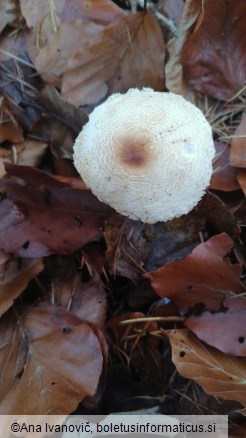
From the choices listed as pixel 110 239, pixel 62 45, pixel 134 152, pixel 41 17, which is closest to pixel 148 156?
pixel 134 152

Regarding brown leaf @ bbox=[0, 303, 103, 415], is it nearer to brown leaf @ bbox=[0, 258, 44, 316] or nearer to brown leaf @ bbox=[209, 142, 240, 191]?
brown leaf @ bbox=[0, 258, 44, 316]

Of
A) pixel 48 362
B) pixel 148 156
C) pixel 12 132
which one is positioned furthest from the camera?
pixel 12 132

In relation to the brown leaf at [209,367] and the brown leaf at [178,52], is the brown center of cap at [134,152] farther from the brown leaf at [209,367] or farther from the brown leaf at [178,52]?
the brown leaf at [209,367]

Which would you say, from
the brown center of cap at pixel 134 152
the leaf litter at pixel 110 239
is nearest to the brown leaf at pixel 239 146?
→ the leaf litter at pixel 110 239

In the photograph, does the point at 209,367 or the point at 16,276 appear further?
the point at 16,276

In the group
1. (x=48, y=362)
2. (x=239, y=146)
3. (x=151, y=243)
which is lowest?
(x=48, y=362)

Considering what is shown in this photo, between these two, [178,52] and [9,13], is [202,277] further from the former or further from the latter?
[9,13]
